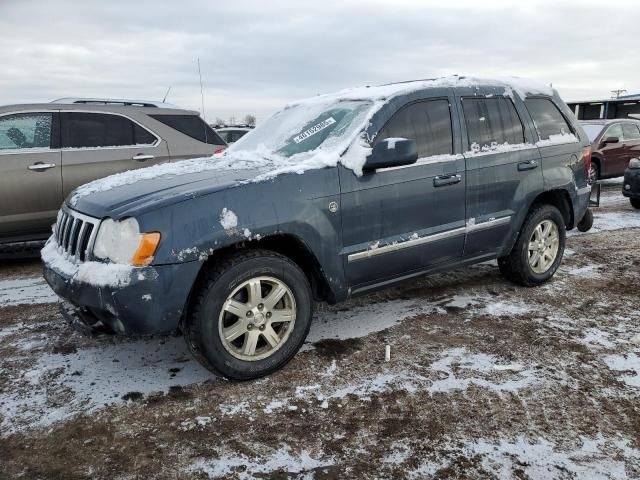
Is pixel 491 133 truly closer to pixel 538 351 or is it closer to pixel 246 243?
pixel 538 351

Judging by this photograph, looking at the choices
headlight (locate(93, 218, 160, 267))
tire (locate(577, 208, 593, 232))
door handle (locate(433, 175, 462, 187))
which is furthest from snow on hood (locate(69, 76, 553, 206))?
tire (locate(577, 208, 593, 232))

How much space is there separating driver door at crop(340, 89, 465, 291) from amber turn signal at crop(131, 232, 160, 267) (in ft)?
3.88

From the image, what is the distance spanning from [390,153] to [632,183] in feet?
23.0

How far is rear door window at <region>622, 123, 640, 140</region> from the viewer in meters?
11.3

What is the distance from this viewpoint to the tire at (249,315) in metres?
2.76

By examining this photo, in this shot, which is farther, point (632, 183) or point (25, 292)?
point (632, 183)

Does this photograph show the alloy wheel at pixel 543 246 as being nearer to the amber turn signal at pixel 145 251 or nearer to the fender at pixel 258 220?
the fender at pixel 258 220

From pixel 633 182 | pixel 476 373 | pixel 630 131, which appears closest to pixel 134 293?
pixel 476 373

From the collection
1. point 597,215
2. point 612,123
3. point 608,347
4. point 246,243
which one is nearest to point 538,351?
point 608,347

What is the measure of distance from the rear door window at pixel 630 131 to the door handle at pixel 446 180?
974 centimetres

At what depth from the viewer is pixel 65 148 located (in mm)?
5645

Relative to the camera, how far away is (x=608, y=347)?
331 centimetres

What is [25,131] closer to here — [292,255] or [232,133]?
[292,255]

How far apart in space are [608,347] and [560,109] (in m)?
2.35
